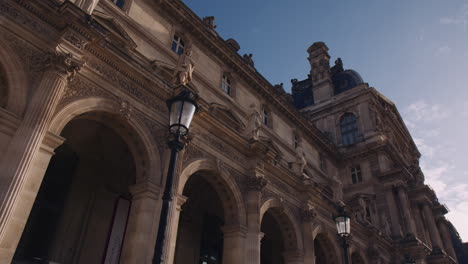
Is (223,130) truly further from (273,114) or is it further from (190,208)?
(273,114)

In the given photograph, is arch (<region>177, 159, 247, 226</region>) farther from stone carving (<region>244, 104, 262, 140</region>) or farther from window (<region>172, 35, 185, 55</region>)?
window (<region>172, 35, 185, 55</region>)

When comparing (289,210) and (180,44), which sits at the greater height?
(180,44)

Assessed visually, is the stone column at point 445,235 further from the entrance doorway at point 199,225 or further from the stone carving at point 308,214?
the entrance doorway at point 199,225

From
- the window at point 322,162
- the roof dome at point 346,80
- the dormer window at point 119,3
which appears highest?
the roof dome at point 346,80

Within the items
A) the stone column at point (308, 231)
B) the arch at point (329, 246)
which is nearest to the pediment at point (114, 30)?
the stone column at point (308, 231)

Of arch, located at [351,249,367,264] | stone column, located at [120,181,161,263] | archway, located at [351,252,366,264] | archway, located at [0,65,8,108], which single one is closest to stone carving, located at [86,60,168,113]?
archway, located at [0,65,8,108]

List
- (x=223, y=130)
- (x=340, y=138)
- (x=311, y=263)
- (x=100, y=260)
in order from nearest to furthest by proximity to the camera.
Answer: (x=100, y=260) < (x=223, y=130) < (x=311, y=263) < (x=340, y=138)

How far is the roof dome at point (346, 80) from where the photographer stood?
4122 centimetres

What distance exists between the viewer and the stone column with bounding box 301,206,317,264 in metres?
17.6

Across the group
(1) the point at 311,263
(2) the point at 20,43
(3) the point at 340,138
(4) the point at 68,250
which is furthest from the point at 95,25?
(3) the point at 340,138

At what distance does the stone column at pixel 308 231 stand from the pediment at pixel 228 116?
5551 millimetres

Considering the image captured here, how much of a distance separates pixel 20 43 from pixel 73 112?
2.26 meters

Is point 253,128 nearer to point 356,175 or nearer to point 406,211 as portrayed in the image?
point 356,175

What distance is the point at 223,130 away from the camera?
15.3m
